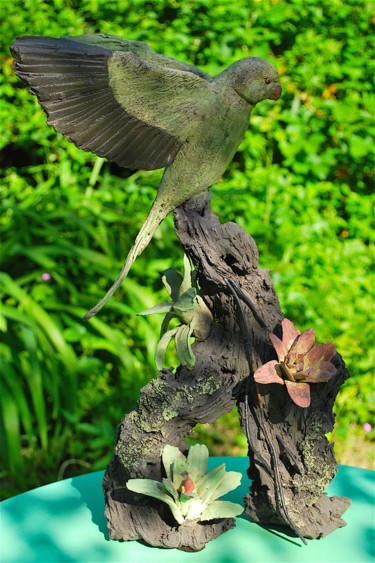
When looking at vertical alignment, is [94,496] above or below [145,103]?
below

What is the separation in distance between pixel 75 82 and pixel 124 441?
29.4 inches

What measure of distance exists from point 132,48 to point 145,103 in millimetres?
126

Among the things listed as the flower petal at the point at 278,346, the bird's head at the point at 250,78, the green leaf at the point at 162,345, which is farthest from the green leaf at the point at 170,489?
the bird's head at the point at 250,78

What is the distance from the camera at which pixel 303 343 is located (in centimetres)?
147

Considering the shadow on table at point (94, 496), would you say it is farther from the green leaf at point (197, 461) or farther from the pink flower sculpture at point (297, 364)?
the pink flower sculpture at point (297, 364)

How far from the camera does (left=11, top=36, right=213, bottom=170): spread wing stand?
4.39ft

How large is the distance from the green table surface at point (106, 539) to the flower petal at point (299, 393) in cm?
34

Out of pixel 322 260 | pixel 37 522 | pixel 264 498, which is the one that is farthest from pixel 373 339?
pixel 37 522

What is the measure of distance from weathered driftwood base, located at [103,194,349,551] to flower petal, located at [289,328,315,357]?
0.08m

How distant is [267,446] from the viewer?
152cm

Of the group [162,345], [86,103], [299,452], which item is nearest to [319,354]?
[299,452]

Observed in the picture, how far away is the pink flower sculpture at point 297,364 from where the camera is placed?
4.67 ft

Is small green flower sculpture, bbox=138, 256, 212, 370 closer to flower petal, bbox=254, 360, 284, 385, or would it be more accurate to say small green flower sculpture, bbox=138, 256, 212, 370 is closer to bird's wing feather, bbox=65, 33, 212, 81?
flower petal, bbox=254, 360, 284, 385

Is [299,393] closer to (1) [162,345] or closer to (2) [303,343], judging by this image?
(2) [303,343]
